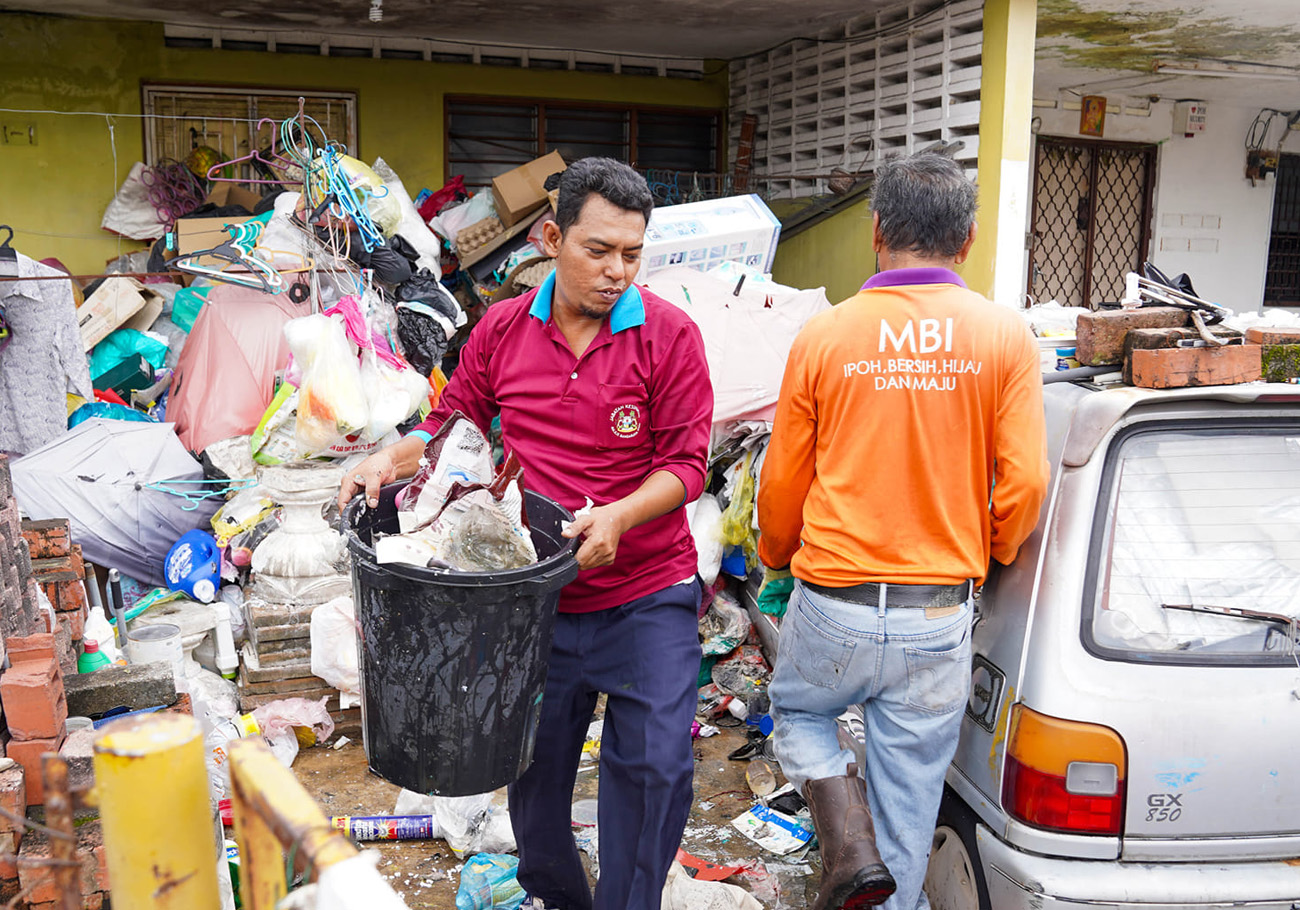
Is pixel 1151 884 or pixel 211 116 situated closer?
pixel 1151 884

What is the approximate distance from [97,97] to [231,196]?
55.3 inches

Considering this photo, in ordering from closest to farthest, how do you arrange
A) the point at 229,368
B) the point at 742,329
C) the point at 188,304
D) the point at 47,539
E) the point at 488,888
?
1. the point at 488,888
2. the point at 47,539
3. the point at 742,329
4. the point at 229,368
5. the point at 188,304

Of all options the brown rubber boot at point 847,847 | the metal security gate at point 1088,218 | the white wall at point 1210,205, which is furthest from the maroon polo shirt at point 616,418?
the white wall at point 1210,205

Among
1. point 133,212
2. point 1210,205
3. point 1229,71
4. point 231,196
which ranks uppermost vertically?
point 1229,71

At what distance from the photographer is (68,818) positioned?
1055 mm

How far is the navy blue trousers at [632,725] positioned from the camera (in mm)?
2494

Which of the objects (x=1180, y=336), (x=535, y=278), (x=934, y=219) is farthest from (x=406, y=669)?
(x=535, y=278)

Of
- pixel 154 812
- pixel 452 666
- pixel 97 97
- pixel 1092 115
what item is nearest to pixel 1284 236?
pixel 1092 115

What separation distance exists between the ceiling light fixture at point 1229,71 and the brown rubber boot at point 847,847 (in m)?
7.95

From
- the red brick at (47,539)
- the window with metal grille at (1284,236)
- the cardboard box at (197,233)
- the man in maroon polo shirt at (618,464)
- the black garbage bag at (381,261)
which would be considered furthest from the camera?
the window with metal grille at (1284,236)

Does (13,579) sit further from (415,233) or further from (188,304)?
(188,304)

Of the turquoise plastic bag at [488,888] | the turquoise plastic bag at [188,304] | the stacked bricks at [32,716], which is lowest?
the turquoise plastic bag at [488,888]

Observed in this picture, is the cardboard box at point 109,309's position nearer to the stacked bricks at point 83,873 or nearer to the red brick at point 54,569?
the red brick at point 54,569

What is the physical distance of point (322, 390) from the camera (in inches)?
174
